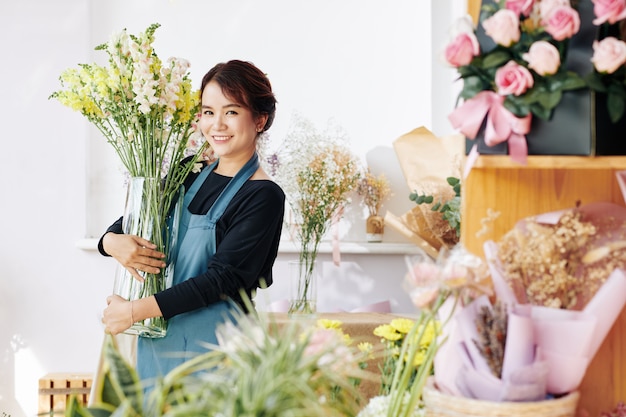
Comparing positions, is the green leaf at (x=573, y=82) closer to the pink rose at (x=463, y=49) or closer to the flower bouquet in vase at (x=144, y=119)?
the pink rose at (x=463, y=49)

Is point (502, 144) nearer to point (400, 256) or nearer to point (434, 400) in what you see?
point (434, 400)

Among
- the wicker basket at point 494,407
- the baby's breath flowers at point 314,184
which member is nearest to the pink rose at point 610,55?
the wicker basket at point 494,407

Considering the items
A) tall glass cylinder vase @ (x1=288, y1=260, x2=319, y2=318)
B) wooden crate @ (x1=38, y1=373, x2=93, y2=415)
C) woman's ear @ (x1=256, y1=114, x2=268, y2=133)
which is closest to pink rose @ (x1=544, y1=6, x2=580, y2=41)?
woman's ear @ (x1=256, y1=114, x2=268, y2=133)

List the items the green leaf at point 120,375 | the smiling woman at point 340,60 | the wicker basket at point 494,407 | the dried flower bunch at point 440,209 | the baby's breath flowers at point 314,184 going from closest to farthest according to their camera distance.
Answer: the green leaf at point 120,375 → the wicker basket at point 494,407 → the dried flower bunch at point 440,209 → the baby's breath flowers at point 314,184 → the smiling woman at point 340,60

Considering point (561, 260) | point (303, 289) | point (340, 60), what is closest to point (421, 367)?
point (561, 260)

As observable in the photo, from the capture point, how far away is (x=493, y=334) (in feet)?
3.94

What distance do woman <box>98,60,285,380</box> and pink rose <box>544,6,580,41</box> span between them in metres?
1.26

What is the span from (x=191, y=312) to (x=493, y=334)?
1270 millimetres

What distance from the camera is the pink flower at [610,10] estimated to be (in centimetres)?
117

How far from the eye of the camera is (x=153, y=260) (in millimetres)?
2260

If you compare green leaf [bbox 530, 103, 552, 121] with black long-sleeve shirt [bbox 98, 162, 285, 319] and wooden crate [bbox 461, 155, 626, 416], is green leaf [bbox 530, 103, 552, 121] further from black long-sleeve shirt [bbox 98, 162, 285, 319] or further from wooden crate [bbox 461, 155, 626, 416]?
black long-sleeve shirt [bbox 98, 162, 285, 319]

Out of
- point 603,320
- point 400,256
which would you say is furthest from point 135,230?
point 400,256

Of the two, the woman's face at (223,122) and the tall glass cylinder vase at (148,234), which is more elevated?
the woman's face at (223,122)

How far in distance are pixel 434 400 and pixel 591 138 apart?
1.50 ft
